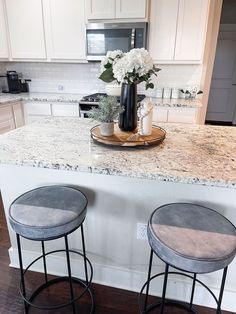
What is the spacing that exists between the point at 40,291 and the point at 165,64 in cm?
300

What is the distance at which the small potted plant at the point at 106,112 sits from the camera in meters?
1.43

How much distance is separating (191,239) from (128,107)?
89 cm

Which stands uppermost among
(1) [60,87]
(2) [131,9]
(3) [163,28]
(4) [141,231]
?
(2) [131,9]

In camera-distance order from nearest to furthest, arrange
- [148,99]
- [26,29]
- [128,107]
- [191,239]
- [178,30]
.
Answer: [191,239] → [128,107] → [148,99] → [178,30] → [26,29]

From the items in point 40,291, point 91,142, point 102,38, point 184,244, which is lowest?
point 40,291

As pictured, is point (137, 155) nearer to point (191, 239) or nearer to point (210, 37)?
point (191, 239)

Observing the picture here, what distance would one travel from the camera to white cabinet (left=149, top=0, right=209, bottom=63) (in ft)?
9.37

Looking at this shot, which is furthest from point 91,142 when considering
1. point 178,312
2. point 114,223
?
point 178,312

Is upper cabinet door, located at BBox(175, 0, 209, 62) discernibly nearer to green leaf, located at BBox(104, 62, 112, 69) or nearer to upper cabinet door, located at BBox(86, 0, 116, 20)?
upper cabinet door, located at BBox(86, 0, 116, 20)

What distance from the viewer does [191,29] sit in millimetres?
2920

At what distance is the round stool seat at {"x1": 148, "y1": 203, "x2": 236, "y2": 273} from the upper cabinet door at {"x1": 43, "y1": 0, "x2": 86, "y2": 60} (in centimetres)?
281

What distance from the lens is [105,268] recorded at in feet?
5.39

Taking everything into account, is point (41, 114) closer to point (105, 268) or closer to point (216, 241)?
point (105, 268)

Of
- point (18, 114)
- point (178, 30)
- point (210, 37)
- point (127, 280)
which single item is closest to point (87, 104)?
point (18, 114)
